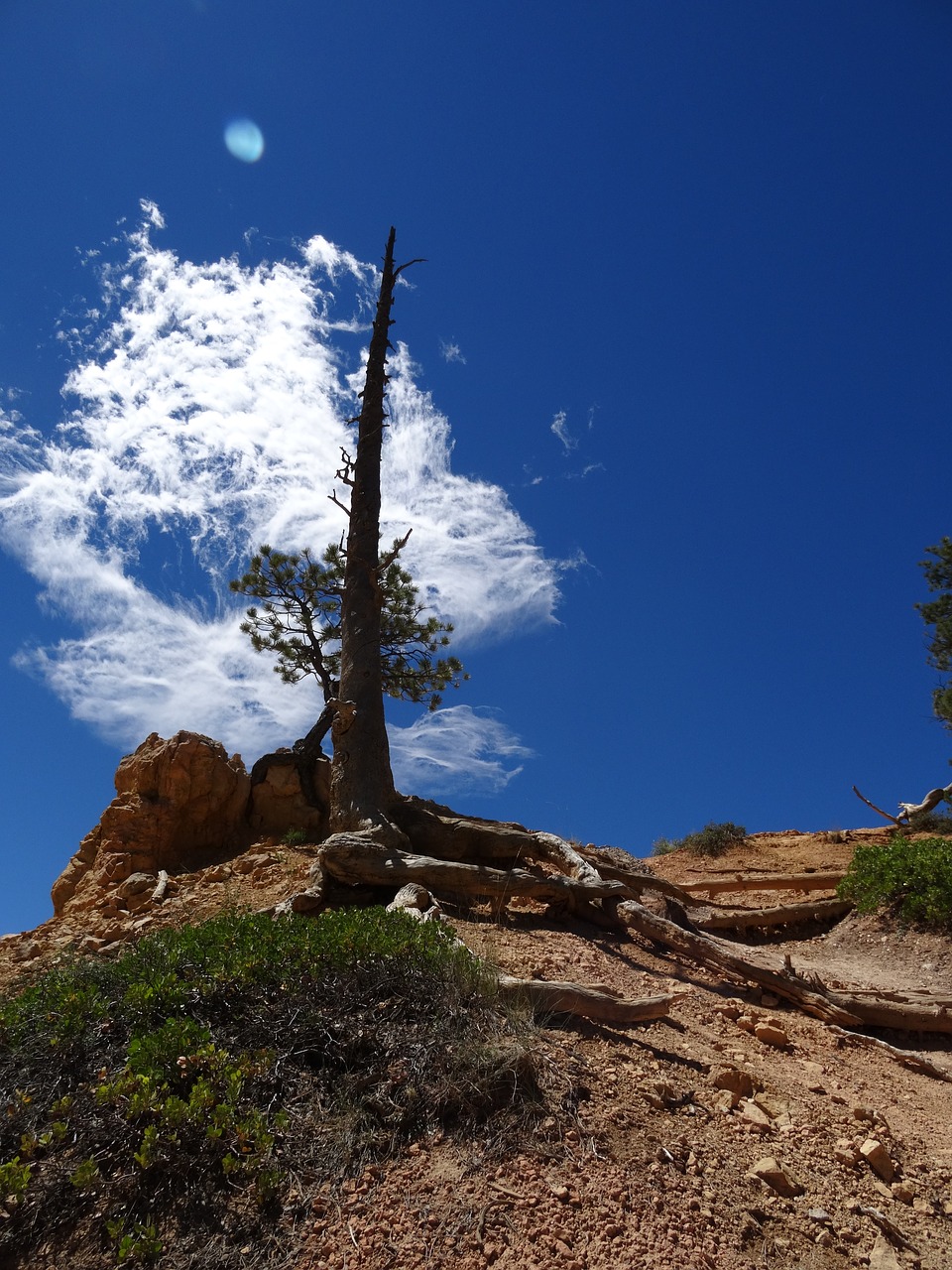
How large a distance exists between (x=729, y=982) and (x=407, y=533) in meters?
7.03

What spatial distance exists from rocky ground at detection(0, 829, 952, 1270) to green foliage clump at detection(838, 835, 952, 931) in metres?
3.26

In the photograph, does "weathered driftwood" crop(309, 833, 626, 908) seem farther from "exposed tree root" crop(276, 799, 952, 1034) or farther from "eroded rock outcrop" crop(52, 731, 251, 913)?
"eroded rock outcrop" crop(52, 731, 251, 913)

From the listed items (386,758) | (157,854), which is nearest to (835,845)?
(386,758)

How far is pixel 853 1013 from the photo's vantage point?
7.27m

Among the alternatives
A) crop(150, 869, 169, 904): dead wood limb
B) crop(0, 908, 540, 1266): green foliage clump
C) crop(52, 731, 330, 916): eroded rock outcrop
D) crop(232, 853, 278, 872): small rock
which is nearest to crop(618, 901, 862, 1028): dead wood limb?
crop(0, 908, 540, 1266): green foliage clump

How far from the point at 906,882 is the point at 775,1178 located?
26.5 feet

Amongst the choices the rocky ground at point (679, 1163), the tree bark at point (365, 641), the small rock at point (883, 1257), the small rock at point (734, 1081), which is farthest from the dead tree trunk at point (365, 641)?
the small rock at point (883, 1257)

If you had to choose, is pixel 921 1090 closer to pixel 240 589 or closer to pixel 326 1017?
pixel 326 1017

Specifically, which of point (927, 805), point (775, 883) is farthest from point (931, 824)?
Answer: point (775, 883)

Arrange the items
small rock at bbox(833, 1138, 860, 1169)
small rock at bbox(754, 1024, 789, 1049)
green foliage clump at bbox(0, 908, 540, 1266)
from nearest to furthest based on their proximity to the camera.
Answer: green foliage clump at bbox(0, 908, 540, 1266) < small rock at bbox(833, 1138, 860, 1169) < small rock at bbox(754, 1024, 789, 1049)

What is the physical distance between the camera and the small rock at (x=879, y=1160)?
4211 millimetres

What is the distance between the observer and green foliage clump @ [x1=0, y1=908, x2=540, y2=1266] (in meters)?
3.28

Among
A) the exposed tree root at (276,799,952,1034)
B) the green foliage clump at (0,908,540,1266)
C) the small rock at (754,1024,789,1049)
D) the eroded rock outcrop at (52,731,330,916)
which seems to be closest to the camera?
the green foliage clump at (0,908,540,1266)

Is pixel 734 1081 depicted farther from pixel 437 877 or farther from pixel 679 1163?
pixel 437 877
